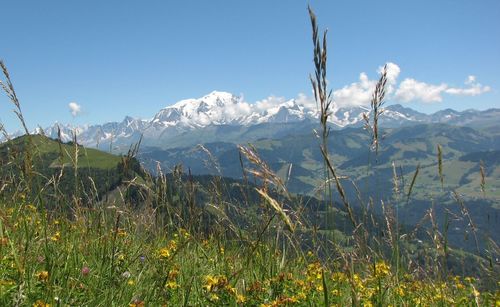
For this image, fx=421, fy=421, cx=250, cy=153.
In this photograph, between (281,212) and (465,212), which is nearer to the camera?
(281,212)

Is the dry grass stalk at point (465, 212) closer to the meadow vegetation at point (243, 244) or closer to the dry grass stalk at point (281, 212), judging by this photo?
the meadow vegetation at point (243, 244)

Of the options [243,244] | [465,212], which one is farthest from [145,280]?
[465,212]

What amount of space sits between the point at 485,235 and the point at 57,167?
4176 millimetres

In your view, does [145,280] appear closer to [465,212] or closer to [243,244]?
[243,244]

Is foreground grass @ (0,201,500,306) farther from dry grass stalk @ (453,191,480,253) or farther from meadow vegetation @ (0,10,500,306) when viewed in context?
dry grass stalk @ (453,191,480,253)

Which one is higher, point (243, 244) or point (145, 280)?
point (243, 244)

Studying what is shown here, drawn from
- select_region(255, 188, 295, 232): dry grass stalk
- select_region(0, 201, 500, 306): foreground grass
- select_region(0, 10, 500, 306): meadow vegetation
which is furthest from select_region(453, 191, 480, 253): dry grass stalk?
select_region(255, 188, 295, 232): dry grass stalk

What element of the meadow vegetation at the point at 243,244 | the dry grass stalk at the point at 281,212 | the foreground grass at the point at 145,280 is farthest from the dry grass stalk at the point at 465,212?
the dry grass stalk at the point at 281,212

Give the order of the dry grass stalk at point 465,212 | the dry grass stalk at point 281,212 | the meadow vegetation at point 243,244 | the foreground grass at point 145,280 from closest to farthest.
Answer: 1. the dry grass stalk at point 281,212
2. the meadow vegetation at point 243,244
3. the foreground grass at point 145,280
4. the dry grass stalk at point 465,212

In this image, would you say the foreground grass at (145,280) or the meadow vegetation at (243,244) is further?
the foreground grass at (145,280)

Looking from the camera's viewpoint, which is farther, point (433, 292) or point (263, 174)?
point (433, 292)

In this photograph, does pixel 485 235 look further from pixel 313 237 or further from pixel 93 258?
pixel 93 258

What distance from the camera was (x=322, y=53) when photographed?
8.04 feet

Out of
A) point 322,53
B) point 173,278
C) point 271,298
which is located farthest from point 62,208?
point 322,53
